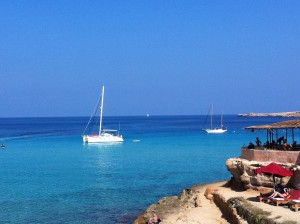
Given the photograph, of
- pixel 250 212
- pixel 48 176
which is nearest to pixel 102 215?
pixel 250 212

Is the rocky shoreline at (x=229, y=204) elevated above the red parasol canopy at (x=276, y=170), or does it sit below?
below

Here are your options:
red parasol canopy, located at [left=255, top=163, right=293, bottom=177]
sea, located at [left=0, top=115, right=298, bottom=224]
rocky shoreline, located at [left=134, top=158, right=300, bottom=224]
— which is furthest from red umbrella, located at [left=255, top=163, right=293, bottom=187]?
sea, located at [left=0, top=115, right=298, bottom=224]

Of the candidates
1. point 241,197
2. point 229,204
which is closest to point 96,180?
point 241,197

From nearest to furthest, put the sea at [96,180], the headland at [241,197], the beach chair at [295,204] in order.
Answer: the beach chair at [295,204] < the headland at [241,197] < the sea at [96,180]

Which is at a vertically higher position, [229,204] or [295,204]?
[295,204]

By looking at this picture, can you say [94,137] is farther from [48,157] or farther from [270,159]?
[270,159]

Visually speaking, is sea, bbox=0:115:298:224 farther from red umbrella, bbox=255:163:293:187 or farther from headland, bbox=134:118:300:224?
red umbrella, bbox=255:163:293:187

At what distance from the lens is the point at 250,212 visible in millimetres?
20828

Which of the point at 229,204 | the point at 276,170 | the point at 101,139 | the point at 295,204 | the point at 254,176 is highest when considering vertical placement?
the point at 276,170

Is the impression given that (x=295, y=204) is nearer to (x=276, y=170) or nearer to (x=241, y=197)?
(x=276, y=170)

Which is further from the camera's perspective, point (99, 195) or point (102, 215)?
point (99, 195)

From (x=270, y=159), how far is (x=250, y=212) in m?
6.41

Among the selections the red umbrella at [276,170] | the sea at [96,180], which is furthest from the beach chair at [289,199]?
the sea at [96,180]

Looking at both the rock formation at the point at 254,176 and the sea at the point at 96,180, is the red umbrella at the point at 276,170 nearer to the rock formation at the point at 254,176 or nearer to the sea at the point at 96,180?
the rock formation at the point at 254,176
